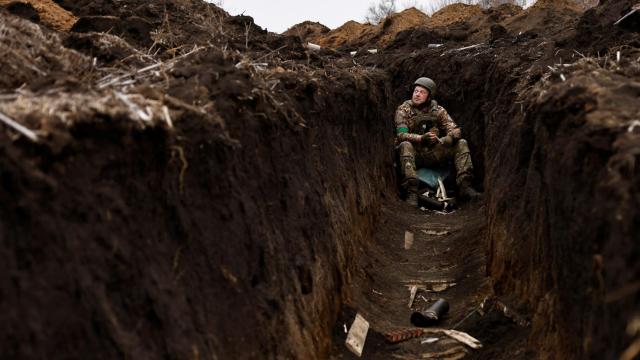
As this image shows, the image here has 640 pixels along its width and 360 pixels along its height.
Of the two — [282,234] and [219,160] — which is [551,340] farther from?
[219,160]

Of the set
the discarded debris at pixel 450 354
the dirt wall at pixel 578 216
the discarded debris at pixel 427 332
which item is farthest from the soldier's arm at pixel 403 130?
the discarded debris at pixel 450 354

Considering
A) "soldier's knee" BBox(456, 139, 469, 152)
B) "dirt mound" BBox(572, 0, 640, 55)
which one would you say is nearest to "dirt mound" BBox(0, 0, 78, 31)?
"dirt mound" BBox(572, 0, 640, 55)

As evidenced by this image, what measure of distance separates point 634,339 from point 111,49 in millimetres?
3848

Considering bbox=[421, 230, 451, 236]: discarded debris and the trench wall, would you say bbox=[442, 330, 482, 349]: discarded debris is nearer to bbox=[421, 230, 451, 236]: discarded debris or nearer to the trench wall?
the trench wall

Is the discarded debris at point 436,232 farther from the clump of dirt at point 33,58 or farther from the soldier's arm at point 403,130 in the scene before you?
the clump of dirt at point 33,58

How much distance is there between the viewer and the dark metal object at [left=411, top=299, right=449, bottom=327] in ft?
19.4

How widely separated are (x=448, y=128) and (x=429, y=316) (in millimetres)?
6120

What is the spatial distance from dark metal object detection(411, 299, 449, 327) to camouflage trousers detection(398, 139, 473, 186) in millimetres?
5102

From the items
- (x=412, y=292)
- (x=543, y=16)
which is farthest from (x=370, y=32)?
(x=412, y=292)

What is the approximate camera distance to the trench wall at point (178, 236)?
2229mm

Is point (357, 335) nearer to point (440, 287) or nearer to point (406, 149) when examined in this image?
point (440, 287)

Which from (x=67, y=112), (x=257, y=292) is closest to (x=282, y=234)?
(x=257, y=292)

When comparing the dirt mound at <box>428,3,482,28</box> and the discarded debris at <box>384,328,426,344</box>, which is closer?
the discarded debris at <box>384,328,426,344</box>

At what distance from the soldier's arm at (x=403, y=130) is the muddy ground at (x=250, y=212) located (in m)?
3.43
